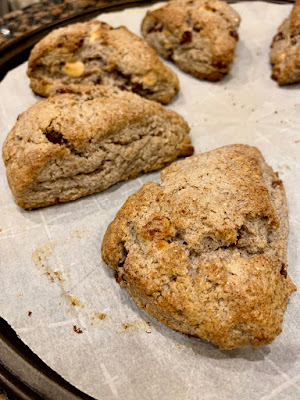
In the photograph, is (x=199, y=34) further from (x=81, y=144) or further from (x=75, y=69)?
(x=81, y=144)

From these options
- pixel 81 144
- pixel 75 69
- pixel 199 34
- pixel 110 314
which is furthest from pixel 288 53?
pixel 110 314

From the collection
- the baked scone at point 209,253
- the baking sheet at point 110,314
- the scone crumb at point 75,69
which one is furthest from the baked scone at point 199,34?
the baked scone at point 209,253

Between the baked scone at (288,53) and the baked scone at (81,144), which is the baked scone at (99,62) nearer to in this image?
the baked scone at (81,144)

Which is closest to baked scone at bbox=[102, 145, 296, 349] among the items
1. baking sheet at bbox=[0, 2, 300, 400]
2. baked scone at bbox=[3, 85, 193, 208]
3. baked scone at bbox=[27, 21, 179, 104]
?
baking sheet at bbox=[0, 2, 300, 400]

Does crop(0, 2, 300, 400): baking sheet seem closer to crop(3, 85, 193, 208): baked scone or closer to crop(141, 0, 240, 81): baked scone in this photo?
crop(3, 85, 193, 208): baked scone

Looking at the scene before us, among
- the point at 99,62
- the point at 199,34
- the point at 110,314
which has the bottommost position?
the point at 110,314

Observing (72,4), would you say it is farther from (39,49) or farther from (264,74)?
(264,74)
